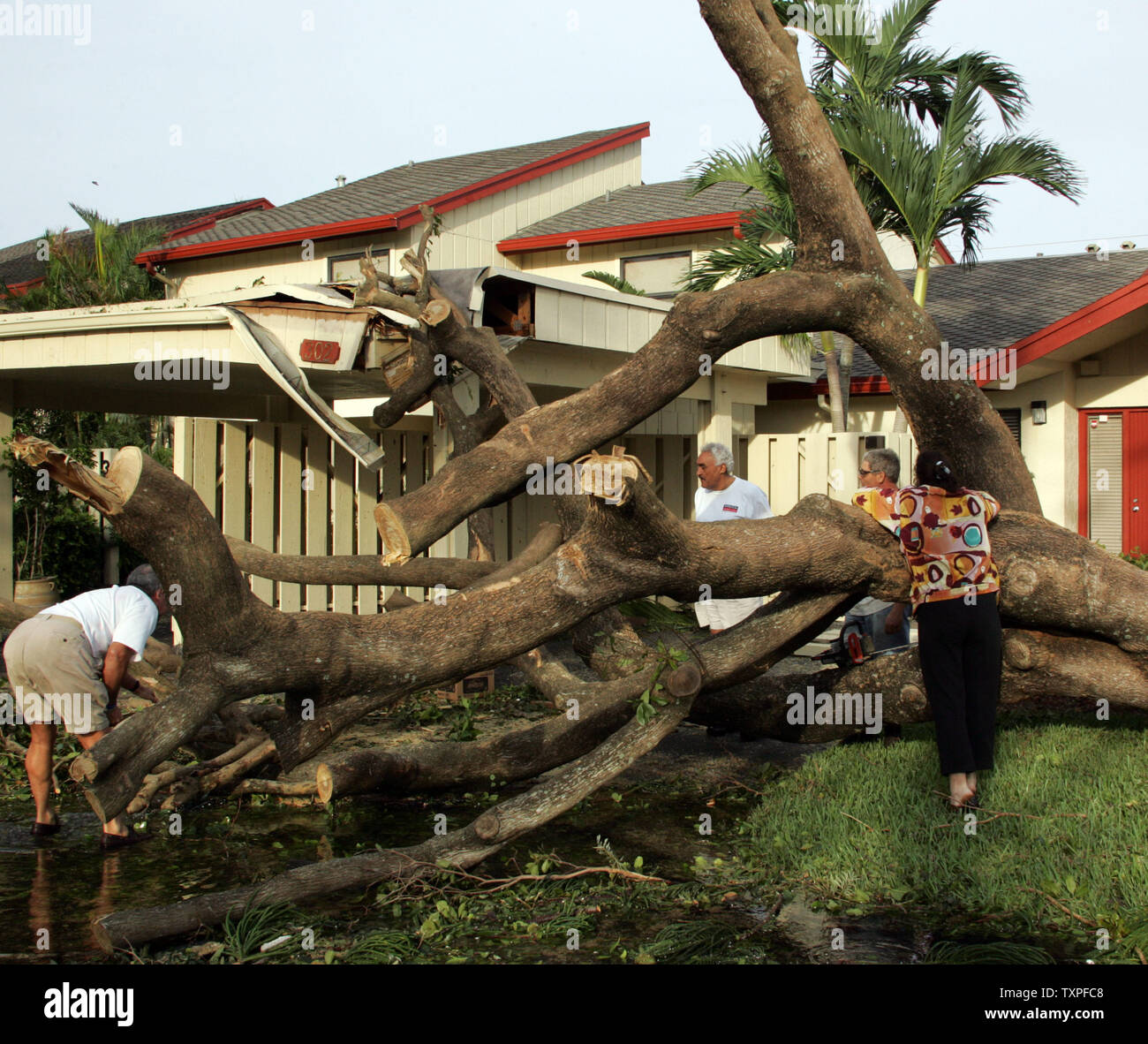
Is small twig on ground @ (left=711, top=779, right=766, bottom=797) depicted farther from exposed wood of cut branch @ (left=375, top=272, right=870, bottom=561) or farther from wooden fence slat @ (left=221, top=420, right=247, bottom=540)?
wooden fence slat @ (left=221, top=420, right=247, bottom=540)

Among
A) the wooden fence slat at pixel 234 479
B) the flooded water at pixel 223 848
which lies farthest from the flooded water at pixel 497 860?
the wooden fence slat at pixel 234 479

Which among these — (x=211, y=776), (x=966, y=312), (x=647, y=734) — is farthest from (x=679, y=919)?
(x=966, y=312)

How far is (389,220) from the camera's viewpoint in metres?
17.7

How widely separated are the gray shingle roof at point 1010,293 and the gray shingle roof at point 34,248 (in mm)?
19156

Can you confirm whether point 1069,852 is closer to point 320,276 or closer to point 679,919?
point 679,919

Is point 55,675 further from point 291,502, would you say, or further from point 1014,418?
point 1014,418

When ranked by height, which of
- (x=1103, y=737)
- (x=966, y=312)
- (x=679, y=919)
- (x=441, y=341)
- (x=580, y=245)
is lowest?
(x=679, y=919)

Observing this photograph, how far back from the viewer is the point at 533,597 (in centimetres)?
519

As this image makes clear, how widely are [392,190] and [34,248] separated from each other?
19.2m

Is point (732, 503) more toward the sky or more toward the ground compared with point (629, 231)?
more toward the ground

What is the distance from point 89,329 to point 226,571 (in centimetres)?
574

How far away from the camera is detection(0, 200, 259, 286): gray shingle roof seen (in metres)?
29.2

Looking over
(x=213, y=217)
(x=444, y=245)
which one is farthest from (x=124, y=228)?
(x=444, y=245)

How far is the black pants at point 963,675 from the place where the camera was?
18.9 feet
